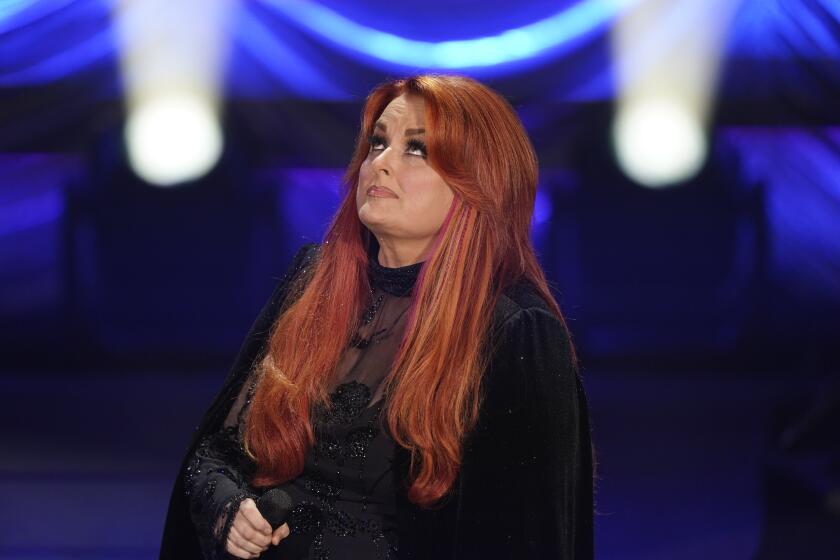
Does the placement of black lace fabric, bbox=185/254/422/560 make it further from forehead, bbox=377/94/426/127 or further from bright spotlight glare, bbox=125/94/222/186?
bright spotlight glare, bbox=125/94/222/186

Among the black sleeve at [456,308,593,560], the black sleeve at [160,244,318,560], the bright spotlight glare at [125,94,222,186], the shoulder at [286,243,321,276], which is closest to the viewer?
the black sleeve at [456,308,593,560]

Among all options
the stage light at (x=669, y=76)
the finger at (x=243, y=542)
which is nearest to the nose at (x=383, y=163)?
the finger at (x=243, y=542)

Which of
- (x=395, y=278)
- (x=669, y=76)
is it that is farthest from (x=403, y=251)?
(x=669, y=76)

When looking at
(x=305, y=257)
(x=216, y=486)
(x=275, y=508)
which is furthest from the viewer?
(x=305, y=257)

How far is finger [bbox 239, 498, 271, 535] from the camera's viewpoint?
1459 mm

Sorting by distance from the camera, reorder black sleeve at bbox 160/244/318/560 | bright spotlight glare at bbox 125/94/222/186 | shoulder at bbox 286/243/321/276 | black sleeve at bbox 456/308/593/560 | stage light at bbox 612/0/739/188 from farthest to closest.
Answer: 1. bright spotlight glare at bbox 125/94/222/186
2. stage light at bbox 612/0/739/188
3. shoulder at bbox 286/243/321/276
4. black sleeve at bbox 160/244/318/560
5. black sleeve at bbox 456/308/593/560

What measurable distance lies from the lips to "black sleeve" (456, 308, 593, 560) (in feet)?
0.89

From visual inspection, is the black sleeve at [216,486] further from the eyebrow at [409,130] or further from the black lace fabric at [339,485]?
the eyebrow at [409,130]

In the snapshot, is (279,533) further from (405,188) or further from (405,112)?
(405,112)

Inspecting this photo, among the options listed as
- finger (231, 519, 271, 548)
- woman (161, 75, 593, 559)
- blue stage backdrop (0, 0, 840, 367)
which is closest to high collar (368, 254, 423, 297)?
woman (161, 75, 593, 559)

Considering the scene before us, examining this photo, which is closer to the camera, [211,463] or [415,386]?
[415,386]

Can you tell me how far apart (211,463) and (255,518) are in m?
0.20

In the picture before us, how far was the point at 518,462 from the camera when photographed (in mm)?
1467

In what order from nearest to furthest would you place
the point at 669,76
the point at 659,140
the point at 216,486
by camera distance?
the point at 216,486
the point at 669,76
the point at 659,140
